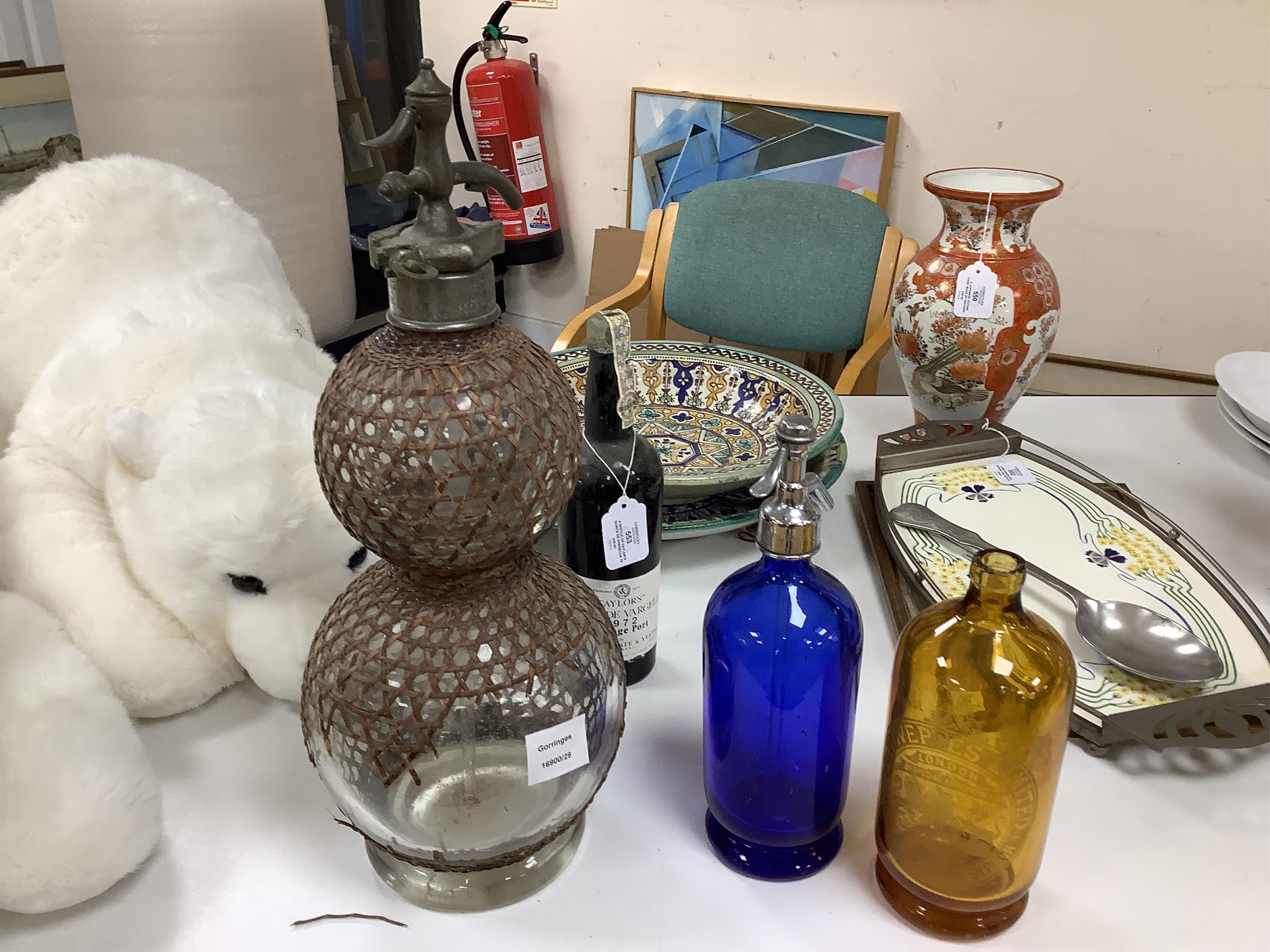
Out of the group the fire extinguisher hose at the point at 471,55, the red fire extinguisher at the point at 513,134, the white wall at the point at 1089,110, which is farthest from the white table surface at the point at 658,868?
the fire extinguisher hose at the point at 471,55

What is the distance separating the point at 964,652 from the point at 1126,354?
1500mm

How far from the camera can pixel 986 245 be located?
3.19ft

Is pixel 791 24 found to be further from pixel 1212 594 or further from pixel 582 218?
pixel 1212 594

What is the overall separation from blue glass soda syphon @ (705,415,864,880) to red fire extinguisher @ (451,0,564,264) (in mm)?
1608

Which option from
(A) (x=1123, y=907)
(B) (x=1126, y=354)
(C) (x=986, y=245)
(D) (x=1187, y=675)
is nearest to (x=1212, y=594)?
(D) (x=1187, y=675)

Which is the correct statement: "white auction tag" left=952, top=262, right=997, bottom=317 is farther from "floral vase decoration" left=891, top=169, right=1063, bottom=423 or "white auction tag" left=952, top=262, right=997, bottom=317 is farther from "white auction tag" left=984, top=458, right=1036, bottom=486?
"white auction tag" left=984, top=458, right=1036, bottom=486

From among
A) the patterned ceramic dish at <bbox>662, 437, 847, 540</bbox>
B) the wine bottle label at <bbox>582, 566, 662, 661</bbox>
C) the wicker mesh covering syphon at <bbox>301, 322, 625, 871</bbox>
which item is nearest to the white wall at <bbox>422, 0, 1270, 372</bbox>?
the patterned ceramic dish at <bbox>662, 437, 847, 540</bbox>

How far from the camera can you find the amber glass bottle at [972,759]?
0.47m

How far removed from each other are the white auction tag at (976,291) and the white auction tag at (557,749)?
26.7 inches

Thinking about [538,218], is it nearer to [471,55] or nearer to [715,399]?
[471,55]

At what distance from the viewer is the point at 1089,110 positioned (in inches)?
63.4

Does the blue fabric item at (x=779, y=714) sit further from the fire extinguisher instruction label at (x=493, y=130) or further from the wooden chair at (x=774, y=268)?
the fire extinguisher instruction label at (x=493, y=130)

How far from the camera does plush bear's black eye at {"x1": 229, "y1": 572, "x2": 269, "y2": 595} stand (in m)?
0.63

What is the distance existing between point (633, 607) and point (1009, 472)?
478mm
